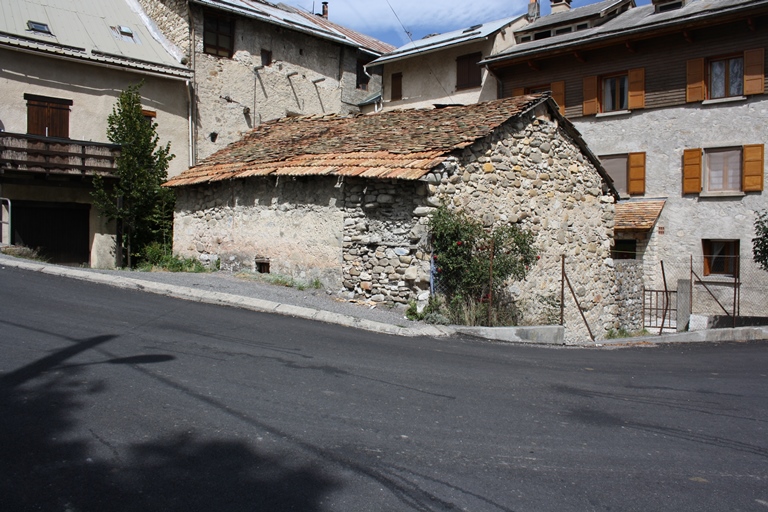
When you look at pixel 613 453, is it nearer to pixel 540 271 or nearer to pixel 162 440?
pixel 162 440

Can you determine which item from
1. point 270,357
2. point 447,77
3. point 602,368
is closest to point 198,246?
point 270,357

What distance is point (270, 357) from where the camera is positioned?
6953mm

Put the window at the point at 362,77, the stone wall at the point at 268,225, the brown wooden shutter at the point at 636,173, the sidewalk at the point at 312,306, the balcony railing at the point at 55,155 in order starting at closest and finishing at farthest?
1. the sidewalk at the point at 312,306
2. the stone wall at the point at 268,225
3. the balcony railing at the point at 55,155
4. the brown wooden shutter at the point at 636,173
5. the window at the point at 362,77

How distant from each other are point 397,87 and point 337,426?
25.1 meters

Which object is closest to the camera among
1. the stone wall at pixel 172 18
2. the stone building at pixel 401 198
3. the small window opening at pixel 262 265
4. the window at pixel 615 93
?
the stone building at pixel 401 198

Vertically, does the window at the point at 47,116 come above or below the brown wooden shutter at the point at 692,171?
above

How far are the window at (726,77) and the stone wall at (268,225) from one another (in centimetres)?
1466

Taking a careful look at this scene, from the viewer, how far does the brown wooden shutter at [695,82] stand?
20.2 meters

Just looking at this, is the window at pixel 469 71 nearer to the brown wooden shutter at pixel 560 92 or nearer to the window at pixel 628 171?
the brown wooden shutter at pixel 560 92

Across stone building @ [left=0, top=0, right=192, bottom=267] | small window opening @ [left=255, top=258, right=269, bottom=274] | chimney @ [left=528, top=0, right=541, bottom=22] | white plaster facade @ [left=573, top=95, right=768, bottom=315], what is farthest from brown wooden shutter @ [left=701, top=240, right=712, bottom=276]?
stone building @ [left=0, top=0, right=192, bottom=267]

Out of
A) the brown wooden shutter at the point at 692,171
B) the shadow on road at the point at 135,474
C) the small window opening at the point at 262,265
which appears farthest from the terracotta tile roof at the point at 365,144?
the brown wooden shutter at the point at 692,171

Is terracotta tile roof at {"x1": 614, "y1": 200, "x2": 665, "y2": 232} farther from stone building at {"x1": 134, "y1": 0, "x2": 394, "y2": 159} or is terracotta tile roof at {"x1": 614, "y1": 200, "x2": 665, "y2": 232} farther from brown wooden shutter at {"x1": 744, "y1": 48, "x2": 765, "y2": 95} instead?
stone building at {"x1": 134, "y1": 0, "x2": 394, "y2": 159}

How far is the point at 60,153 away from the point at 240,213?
7.22 meters

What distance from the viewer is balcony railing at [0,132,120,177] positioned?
1747 centimetres
